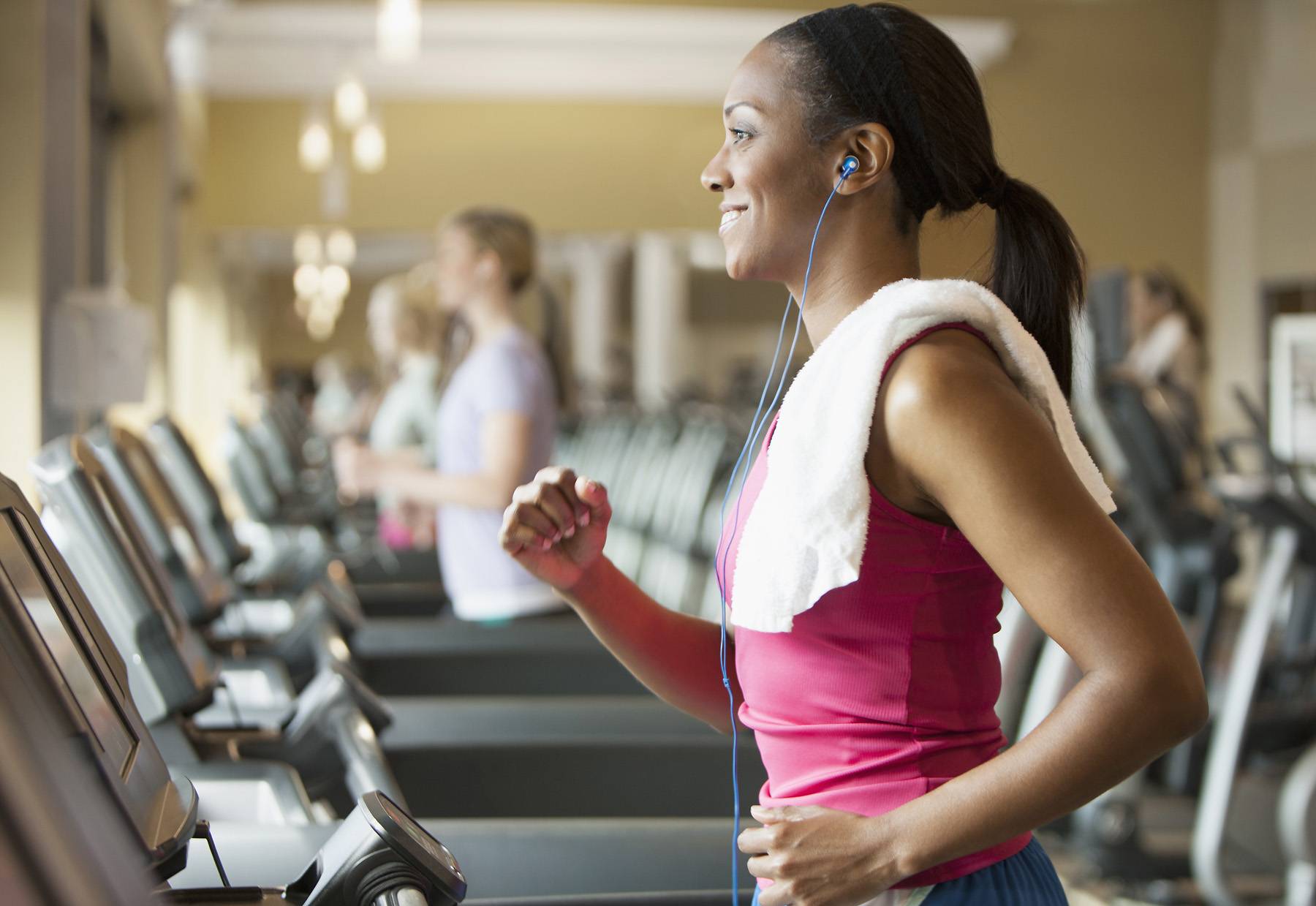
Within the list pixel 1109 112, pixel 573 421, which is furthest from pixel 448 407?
pixel 1109 112

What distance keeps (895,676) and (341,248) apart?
894 centimetres

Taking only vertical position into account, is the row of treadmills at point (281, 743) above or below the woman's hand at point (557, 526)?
below

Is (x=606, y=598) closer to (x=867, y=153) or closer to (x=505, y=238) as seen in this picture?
(x=867, y=153)

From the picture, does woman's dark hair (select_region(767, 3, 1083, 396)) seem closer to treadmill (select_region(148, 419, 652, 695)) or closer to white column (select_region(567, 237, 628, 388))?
treadmill (select_region(148, 419, 652, 695))

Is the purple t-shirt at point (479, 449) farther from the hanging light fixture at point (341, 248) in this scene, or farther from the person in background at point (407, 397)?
the hanging light fixture at point (341, 248)

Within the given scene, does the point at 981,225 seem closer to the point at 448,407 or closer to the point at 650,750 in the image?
the point at 650,750

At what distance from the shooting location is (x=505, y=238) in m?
2.62

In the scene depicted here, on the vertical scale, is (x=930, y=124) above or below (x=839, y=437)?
above

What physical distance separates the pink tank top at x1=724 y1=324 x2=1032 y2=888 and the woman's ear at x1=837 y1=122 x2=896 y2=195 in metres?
0.13

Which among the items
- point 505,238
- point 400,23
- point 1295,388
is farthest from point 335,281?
point 1295,388

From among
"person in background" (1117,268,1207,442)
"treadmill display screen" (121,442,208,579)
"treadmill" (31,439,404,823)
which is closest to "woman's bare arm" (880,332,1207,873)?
"treadmill" (31,439,404,823)

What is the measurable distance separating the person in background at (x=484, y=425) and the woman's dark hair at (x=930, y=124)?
153 cm

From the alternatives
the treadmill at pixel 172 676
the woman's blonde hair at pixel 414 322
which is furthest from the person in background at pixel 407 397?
the treadmill at pixel 172 676

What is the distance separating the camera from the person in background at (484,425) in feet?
8.07
